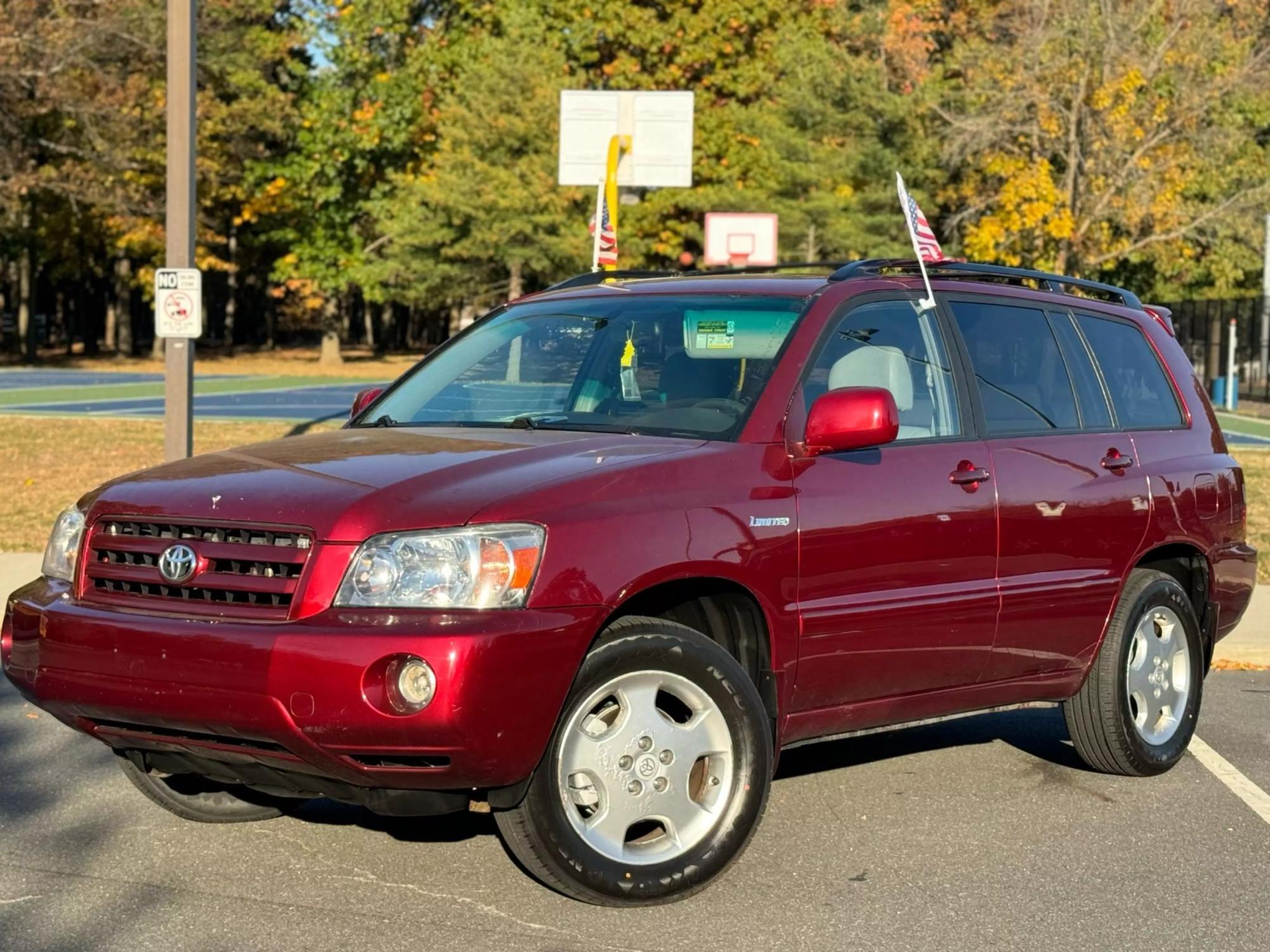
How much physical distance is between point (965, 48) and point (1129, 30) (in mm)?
6330

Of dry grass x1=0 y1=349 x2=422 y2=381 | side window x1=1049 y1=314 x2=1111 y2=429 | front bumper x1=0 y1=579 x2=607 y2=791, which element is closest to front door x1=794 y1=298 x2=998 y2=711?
side window x1=1049 y1=314 x2=1111 y2=429

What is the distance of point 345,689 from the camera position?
4.42 meters

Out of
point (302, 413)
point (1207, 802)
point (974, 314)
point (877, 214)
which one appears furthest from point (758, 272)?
point (877, 214)

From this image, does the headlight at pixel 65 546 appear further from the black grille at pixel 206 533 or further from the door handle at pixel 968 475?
the door handle at pixel 968 475

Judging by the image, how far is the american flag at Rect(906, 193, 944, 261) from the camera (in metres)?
6.38

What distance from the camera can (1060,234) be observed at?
122ft

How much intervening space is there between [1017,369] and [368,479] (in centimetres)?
270

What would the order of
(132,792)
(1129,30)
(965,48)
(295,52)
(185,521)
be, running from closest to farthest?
(185,521), (132,792), (1129,30), (965,48), (295,52)

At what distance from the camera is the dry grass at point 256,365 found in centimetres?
4697

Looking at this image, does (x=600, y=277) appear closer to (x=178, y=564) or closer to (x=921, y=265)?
(x=921, y=265)

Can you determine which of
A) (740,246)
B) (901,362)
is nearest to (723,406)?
(901,362)

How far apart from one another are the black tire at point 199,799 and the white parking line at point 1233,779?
3.46 metres

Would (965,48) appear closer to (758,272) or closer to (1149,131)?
(1149,131)

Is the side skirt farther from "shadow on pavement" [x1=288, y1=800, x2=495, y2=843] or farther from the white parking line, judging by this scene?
"shadow on pavement" [x1=288, y1=800, x2=495, y2=843]
